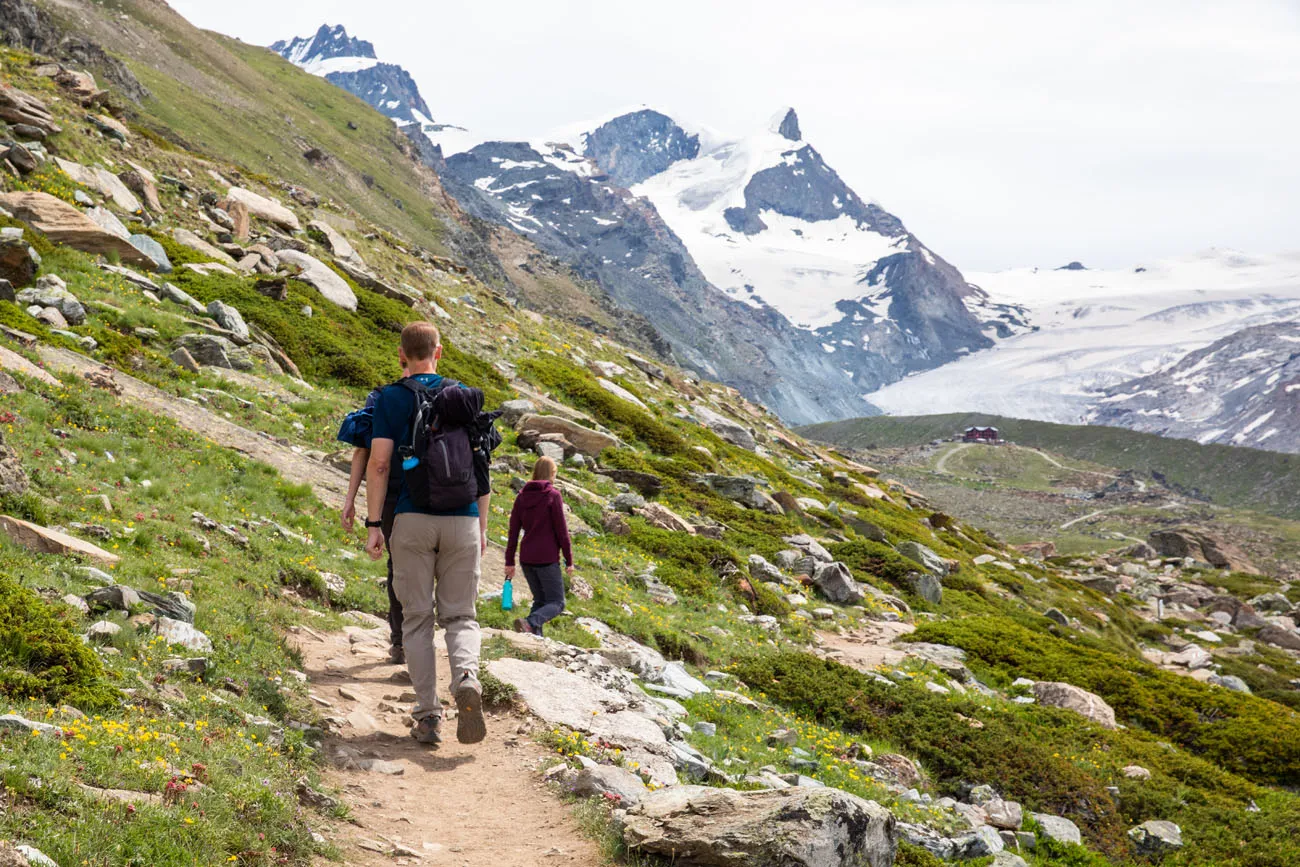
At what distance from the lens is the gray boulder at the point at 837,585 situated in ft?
84.1

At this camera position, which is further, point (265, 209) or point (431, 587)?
point (265, 209)

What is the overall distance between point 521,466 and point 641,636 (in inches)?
403

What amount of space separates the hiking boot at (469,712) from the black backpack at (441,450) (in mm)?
1750

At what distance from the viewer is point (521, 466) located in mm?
24422

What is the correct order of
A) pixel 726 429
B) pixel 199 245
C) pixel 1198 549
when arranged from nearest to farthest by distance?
pixel 199 245, pixel 726 429, pixel 1198 549

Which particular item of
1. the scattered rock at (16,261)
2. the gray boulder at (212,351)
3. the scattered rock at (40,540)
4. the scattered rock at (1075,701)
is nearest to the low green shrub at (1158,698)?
the scattered rock at (1075,701)

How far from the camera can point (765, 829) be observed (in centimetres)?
603

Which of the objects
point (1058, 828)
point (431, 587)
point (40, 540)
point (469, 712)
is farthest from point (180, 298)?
point (1058, 828)

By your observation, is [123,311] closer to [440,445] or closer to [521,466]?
[521,466]

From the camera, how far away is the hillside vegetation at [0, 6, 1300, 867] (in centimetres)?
624

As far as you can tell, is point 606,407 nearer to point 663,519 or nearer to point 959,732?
point 663,519

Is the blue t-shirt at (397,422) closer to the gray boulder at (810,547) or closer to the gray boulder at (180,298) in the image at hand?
the gray boulder at (180,298)

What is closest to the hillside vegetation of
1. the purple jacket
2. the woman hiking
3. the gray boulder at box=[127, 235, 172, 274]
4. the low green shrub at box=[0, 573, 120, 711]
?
the low green shrub at box=[0, 573, 120, 711]

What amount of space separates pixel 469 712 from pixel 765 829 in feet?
11.2
